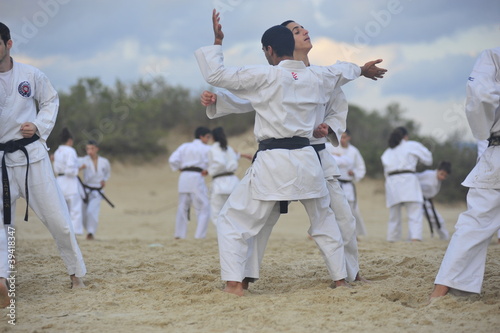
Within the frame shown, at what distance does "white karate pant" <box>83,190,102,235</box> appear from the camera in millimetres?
10477

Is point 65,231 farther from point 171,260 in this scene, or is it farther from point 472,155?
point 472,155

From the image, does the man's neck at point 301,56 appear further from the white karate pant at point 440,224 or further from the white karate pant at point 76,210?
the white karate pant at point 440,224

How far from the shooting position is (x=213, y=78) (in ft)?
14.1

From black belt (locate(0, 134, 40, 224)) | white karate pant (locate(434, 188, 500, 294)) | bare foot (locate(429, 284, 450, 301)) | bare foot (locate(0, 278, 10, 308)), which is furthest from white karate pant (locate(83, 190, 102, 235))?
white karate pant (locate(434, 188, 500, 294))

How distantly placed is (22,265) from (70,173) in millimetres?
4184

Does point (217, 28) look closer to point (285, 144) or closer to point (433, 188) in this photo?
point (285, 144)

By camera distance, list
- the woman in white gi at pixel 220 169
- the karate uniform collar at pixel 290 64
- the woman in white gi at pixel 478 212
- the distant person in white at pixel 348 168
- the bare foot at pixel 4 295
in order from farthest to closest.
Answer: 1. the woman in white gi at pixel 220 169
2. the distant person in white at pixel 348 168
3. the karate uniform collar at pixel 290 64
4. the bare foot at pixel 4 295
5. the woman in white gi at pixel 478 212

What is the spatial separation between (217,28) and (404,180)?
657 cm

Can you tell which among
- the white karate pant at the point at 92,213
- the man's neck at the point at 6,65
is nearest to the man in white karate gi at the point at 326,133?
the man's neck at the point at 6,65

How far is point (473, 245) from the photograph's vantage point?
12.8 ft

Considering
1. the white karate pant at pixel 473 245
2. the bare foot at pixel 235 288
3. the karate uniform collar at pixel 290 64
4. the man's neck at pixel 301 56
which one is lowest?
the bare foot at pixel 235 288

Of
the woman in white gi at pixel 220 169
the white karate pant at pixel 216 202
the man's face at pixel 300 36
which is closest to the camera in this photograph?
the man's face at pixel 300 36

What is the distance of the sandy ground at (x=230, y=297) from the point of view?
3545mm

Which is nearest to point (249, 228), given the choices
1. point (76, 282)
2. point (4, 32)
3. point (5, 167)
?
point (76, 282)
